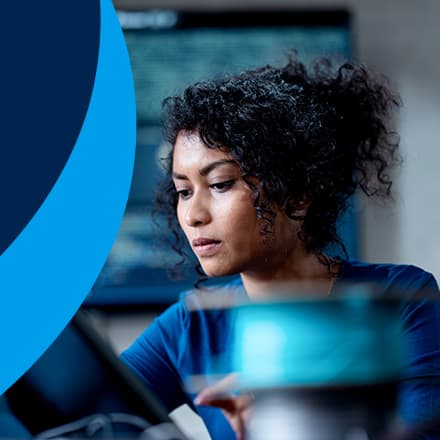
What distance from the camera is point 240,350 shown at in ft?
1.32

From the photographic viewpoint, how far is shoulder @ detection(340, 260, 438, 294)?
0.93 metres

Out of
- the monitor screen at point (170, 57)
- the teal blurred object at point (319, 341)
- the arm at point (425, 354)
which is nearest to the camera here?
the teal blurred object at point (319, 341)

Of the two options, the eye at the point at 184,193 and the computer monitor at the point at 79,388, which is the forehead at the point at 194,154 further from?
the computer monitor at the point at 79,388

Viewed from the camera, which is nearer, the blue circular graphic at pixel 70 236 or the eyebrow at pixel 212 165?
the blue circular graphic at pixel 70 236

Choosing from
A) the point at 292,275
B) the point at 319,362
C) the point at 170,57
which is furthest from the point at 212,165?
the point at 170,57

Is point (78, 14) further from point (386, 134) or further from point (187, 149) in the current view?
point (386, 134)

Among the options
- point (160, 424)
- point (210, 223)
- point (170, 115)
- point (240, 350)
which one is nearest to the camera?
point (240, 350)

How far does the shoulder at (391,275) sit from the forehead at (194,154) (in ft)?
Result: 0.75

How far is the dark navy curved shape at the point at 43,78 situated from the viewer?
1.87 ft

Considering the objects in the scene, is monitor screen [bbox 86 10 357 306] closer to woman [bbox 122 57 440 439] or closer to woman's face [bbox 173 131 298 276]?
woman [bbox 122 57 440 439]

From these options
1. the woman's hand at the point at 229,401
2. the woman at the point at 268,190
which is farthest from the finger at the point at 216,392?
the woman at the point at 268,190

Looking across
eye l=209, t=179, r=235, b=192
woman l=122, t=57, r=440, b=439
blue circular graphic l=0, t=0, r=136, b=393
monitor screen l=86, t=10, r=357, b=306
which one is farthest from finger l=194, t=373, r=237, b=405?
monitor screen l=86, t=10, r=357, b=306

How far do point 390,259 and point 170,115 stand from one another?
152 cm

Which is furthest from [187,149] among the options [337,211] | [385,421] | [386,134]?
[385,421]
